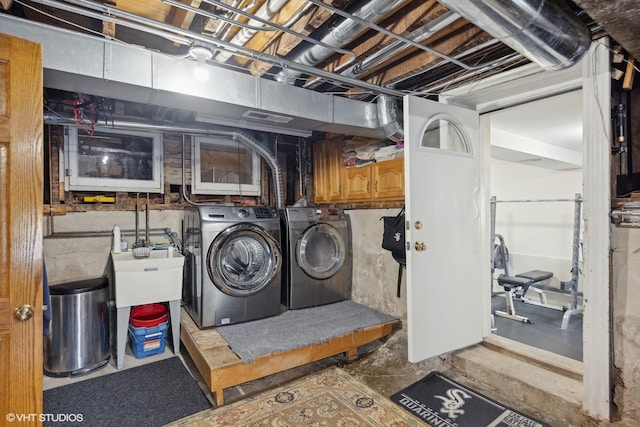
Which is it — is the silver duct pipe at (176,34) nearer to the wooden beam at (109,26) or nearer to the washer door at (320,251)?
the wooden beam at (109,26)

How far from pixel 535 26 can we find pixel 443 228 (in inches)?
53.9

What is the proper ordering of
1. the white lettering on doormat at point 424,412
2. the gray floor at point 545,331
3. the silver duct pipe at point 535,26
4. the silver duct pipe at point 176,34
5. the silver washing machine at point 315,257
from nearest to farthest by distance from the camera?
the silver duct pipe at point 535,26 → the silver duct pipe at point 176,34 → the white lettering on doormat at point 424,412 → the gray floor at point 545,331 → the silver washing machine at point 315,257

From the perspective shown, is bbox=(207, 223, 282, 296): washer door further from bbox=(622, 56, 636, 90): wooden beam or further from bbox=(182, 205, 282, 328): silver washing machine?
bbox=(622, 56, 636, 90): wooden beam

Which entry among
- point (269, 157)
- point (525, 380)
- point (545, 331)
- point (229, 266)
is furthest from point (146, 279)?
point (545, 331)

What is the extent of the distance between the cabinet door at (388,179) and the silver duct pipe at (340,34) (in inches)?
49.7

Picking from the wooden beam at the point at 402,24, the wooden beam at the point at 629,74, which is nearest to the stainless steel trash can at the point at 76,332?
the wooden beam at the point at 402,24

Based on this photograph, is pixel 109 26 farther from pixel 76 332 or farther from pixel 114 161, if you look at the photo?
pixel 76 332

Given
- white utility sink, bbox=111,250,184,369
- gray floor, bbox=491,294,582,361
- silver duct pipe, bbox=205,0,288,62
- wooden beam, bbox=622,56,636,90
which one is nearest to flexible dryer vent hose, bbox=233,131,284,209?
white utility sink, bbox=111,250,184,369

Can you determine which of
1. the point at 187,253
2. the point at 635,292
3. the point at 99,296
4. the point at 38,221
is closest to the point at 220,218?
the point at 187,253

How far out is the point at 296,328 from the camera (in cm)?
286

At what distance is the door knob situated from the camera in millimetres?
1328

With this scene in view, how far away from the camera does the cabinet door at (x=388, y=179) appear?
3063mm

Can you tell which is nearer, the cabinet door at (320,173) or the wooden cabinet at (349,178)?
the wooden cabinet at (349,178)

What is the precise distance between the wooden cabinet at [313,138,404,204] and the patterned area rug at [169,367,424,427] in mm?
1707
